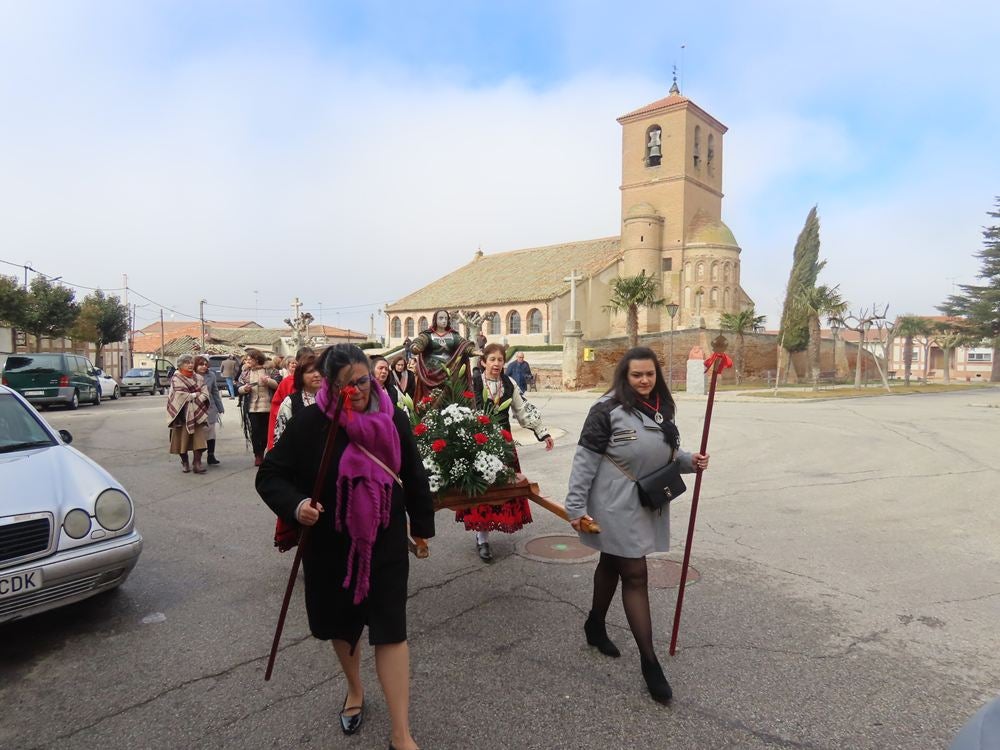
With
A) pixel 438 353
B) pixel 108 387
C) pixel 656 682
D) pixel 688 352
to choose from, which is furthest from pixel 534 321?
pixel 656 682

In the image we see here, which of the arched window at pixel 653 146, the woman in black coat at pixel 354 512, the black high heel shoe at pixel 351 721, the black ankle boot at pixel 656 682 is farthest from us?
the arched window at pixel 653 146

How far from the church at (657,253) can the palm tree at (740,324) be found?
61.7 inches

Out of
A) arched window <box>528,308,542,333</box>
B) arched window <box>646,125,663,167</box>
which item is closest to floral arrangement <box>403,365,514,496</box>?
arched window <box>528,308,542,333</box>

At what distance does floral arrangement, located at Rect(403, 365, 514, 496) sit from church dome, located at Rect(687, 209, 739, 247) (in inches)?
1721

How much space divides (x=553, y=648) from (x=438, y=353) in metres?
3.18

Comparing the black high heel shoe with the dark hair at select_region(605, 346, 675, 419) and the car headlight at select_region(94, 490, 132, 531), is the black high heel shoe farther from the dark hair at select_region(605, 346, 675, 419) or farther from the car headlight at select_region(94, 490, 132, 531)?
the car headlight at select_region(94, 490, 132, 531)

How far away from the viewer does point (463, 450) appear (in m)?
4.54

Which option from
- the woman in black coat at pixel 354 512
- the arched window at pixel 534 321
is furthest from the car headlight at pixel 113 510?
the arched window at pixel 534 321

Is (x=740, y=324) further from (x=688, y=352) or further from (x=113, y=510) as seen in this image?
(x=113, y=510)

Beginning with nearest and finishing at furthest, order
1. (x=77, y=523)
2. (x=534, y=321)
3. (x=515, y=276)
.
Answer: (x=77, y=523) < (x=534, y=321) < (x=515, y=276)

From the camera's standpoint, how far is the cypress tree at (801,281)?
1714 inches

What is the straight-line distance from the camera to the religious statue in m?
6.07

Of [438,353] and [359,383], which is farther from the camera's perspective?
[438,353]

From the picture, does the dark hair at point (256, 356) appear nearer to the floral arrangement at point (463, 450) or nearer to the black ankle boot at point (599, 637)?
the floral arrangement at point (463, 450)
